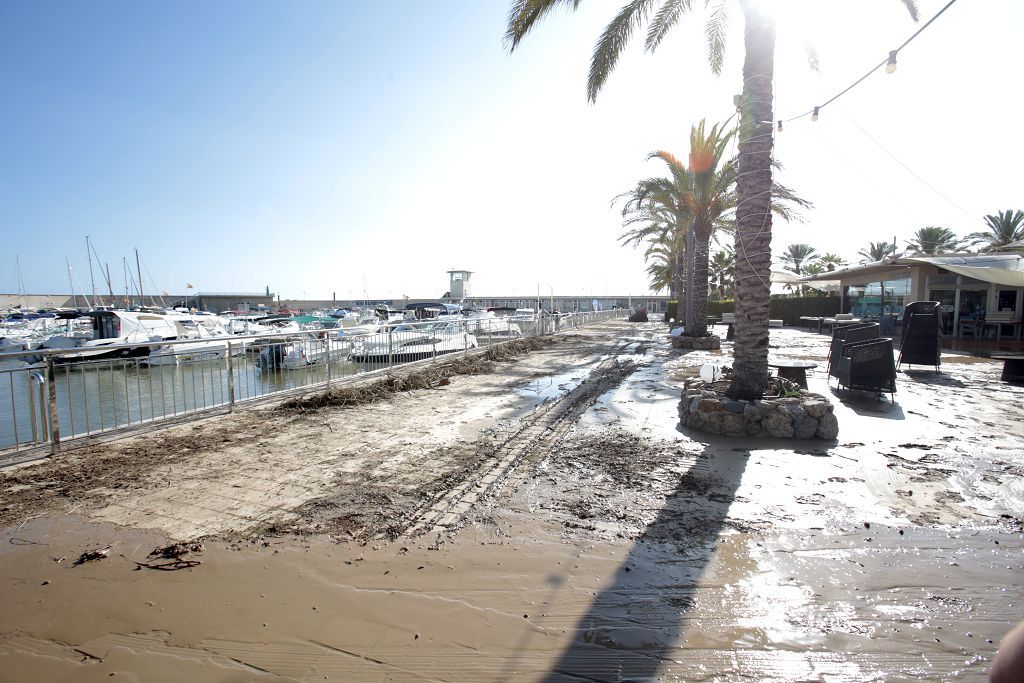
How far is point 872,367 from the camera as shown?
328 inches

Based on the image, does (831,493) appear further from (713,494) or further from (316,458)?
(316,458)

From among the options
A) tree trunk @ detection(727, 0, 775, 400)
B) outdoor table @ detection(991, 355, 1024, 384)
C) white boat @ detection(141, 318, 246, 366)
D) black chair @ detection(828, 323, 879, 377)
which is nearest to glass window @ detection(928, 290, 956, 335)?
outdoor table @ detection(991, 355, 1024, 384)

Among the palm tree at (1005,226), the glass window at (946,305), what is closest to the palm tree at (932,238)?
the palm tree at (1005,226)

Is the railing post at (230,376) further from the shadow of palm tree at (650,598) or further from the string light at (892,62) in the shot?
the string light at (892,62)

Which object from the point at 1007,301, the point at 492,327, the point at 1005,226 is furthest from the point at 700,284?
the point at 1005,226

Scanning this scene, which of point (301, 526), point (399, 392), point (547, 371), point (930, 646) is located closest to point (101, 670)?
point (301, 526)

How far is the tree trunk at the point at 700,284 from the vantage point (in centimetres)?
1870

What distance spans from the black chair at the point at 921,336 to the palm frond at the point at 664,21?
7.66 metres

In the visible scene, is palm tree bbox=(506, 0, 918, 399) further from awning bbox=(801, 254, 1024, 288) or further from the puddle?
awning bbox=(801, 254, 1024, 288)

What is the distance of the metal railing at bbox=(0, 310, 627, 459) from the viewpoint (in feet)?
18.2

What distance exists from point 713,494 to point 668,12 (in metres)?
9.59

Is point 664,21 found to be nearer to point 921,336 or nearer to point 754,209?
point 754,209

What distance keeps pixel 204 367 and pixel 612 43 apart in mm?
9161

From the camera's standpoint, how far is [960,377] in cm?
1061
